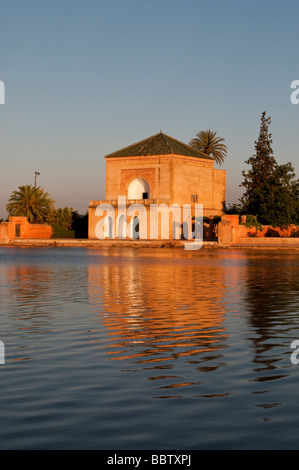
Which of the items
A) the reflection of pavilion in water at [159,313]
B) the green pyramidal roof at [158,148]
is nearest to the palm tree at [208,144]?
the green pyramidal roof at [158,148]

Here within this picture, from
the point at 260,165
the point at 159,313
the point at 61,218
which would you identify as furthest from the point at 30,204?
the point at 159,313

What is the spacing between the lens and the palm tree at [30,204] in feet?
226

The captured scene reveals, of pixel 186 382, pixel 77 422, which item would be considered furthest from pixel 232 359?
pixel 77 422

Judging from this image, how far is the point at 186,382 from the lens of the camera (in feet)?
21.8

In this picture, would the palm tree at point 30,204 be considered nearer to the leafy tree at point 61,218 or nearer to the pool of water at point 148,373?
the leafy tree at point 61,218

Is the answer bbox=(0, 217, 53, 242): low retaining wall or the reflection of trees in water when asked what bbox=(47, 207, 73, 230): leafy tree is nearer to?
bbox=(0, 217, 53, 242): low retaining wall

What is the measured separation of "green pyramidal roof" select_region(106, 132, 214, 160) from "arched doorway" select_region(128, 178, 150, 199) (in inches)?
97.6

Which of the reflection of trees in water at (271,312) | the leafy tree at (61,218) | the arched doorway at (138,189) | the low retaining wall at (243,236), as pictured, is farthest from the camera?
the leafy tree at (61,218)

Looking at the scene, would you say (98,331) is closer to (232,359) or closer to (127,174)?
(232,359)

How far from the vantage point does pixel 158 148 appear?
204ft

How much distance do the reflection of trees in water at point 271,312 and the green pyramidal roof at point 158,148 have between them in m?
40.0

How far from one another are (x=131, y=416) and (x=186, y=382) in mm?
1290

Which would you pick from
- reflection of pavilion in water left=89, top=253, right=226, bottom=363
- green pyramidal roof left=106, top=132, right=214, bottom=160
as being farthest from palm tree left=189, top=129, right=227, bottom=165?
reflection of pavilion in water left=89, top=253, right=226, bottom=363

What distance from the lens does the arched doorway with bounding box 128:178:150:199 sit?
63.3 metres
